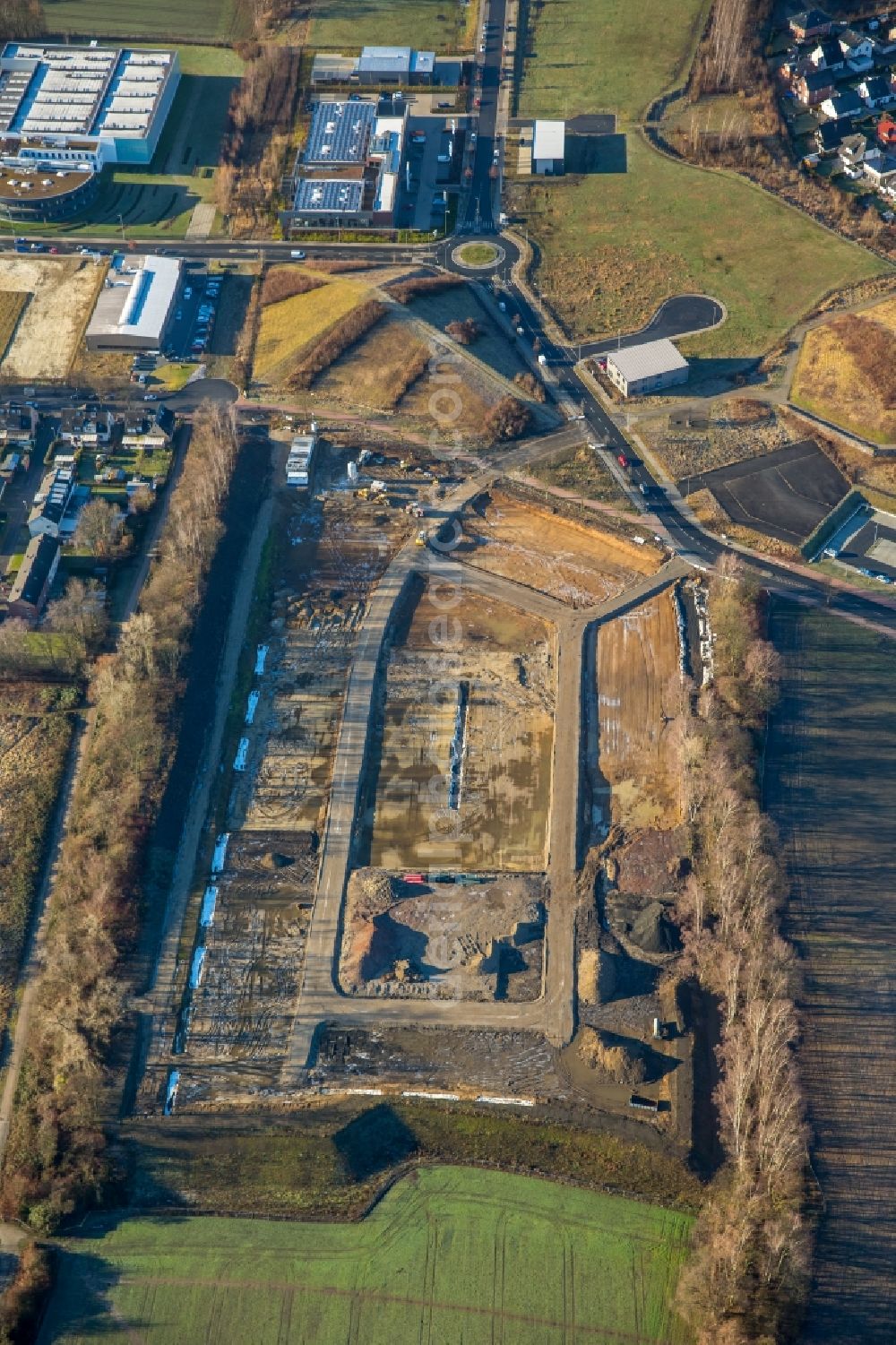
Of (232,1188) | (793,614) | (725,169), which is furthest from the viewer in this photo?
(725,169)

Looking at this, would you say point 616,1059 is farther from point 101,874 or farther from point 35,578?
point 35,578

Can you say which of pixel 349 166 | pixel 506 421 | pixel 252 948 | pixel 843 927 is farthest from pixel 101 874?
pixel 349 166

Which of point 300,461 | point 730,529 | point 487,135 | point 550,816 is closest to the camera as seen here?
point 550,816

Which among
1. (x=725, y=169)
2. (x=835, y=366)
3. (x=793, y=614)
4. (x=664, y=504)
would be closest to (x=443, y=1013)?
(x=793, y=614)

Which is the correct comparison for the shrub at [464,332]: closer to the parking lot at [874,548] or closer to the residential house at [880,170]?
the parking lot at [874,548]

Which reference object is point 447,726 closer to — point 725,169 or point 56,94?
point 725,169

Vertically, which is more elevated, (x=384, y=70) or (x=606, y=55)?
(x=606, y=55)

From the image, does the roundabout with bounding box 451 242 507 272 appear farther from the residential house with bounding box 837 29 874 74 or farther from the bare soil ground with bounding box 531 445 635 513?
the residential house with bounding box 837 29 874 74

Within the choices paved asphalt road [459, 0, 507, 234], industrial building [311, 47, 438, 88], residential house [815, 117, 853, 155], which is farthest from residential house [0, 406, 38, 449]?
residential house [815, 117, 853, 155]
